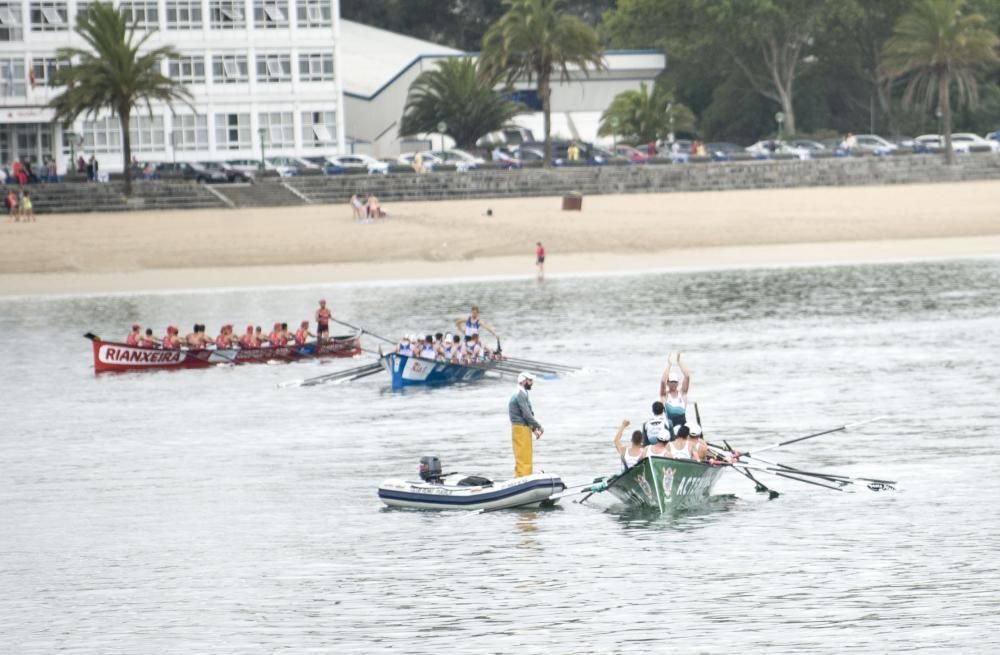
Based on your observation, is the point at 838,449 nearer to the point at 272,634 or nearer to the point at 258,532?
the point at 258,532

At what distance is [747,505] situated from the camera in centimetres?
3388

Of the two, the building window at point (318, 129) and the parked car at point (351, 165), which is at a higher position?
the building window at point (318, 129)

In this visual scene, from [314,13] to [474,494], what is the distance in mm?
95290

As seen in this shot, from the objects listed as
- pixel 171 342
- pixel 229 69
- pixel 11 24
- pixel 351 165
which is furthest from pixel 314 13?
pixel 171 342

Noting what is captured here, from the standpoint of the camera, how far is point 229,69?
400ft

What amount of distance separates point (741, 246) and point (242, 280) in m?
25.5

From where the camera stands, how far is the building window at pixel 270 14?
122m

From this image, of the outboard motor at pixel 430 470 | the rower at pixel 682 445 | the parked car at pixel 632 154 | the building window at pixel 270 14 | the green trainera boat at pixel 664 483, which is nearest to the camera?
the green trainera boat at pixel 664 483

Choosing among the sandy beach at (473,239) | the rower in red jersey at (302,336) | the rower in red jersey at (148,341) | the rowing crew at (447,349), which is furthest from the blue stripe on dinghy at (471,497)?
the sandy beach at (473,239)

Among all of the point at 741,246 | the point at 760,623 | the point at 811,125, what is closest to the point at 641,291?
the point at 741,246

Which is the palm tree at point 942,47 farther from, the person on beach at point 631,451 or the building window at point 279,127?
the person on beach at point 631,451

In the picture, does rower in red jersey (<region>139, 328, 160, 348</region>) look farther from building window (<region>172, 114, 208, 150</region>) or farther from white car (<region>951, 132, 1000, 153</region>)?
white car (<region>951, 132, 1000, 153</region>)

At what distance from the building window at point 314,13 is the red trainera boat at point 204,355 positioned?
6976cm

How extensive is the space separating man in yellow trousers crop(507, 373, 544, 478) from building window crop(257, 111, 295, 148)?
Answer: 9275cm
